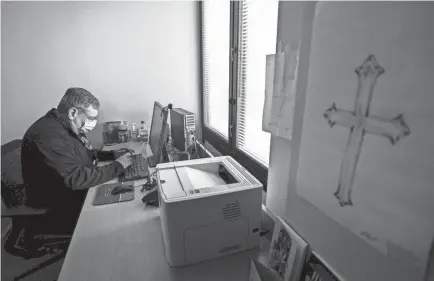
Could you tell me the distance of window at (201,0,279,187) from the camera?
1325mm

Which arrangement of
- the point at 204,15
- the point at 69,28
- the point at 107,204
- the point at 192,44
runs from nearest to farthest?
the point at 107,204 < the point at 69,28 < the point at 204,15 < the point at 192,44

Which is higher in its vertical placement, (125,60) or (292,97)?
(125,60)

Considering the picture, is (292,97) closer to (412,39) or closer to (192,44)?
(412,39)

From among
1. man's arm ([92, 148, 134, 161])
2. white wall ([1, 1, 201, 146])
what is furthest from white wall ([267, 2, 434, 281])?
white wall ([1, 1, 201, 146])

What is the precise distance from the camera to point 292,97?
872 mm

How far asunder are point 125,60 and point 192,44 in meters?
0.68

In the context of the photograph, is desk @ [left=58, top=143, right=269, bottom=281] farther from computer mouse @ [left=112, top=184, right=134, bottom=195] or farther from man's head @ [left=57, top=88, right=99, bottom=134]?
man's head @ [left=57, top=88, right=99, bottom=134]

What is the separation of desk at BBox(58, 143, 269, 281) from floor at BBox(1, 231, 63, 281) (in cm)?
101

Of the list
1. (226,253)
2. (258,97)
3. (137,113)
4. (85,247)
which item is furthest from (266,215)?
(137,113)

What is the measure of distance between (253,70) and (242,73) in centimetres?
14

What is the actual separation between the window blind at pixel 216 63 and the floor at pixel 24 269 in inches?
63.7

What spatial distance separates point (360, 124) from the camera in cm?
58

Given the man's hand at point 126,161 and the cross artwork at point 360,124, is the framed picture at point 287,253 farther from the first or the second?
the man's hand at point 126,161

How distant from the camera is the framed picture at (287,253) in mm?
683
